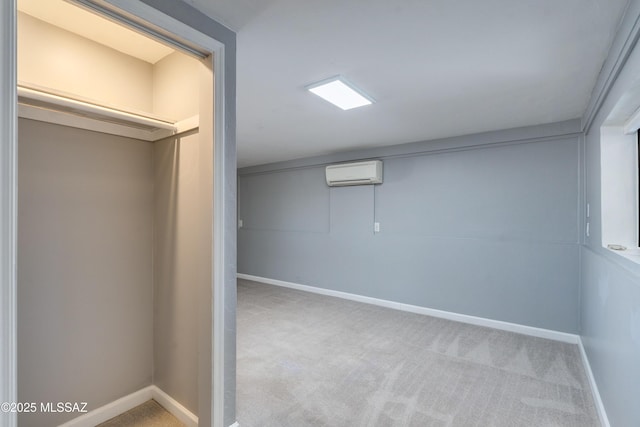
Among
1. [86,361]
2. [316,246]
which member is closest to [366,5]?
[86,361]

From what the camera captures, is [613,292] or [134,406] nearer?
[613,292]

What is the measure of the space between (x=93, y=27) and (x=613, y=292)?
349 centimetres

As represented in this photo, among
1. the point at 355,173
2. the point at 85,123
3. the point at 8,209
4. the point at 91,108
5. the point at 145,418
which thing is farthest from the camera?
the point at 355,173

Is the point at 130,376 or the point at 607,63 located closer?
the point at 607,63

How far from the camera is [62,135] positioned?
1785 mm

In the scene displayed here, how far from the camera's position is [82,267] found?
1862mm

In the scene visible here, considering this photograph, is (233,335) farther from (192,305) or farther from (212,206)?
(212,206)

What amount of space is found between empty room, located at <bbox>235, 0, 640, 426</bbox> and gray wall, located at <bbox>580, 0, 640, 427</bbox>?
18mm

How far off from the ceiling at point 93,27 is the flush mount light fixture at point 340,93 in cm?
110

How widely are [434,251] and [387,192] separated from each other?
42.3 inches

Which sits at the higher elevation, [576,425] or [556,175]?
[556,175]

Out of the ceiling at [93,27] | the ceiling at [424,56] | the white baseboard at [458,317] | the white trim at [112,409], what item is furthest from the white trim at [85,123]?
the white baseboard at [458,317]

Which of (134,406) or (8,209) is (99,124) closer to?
(8,209)

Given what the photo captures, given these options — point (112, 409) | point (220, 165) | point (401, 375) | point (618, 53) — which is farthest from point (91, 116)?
point (618, 53)
